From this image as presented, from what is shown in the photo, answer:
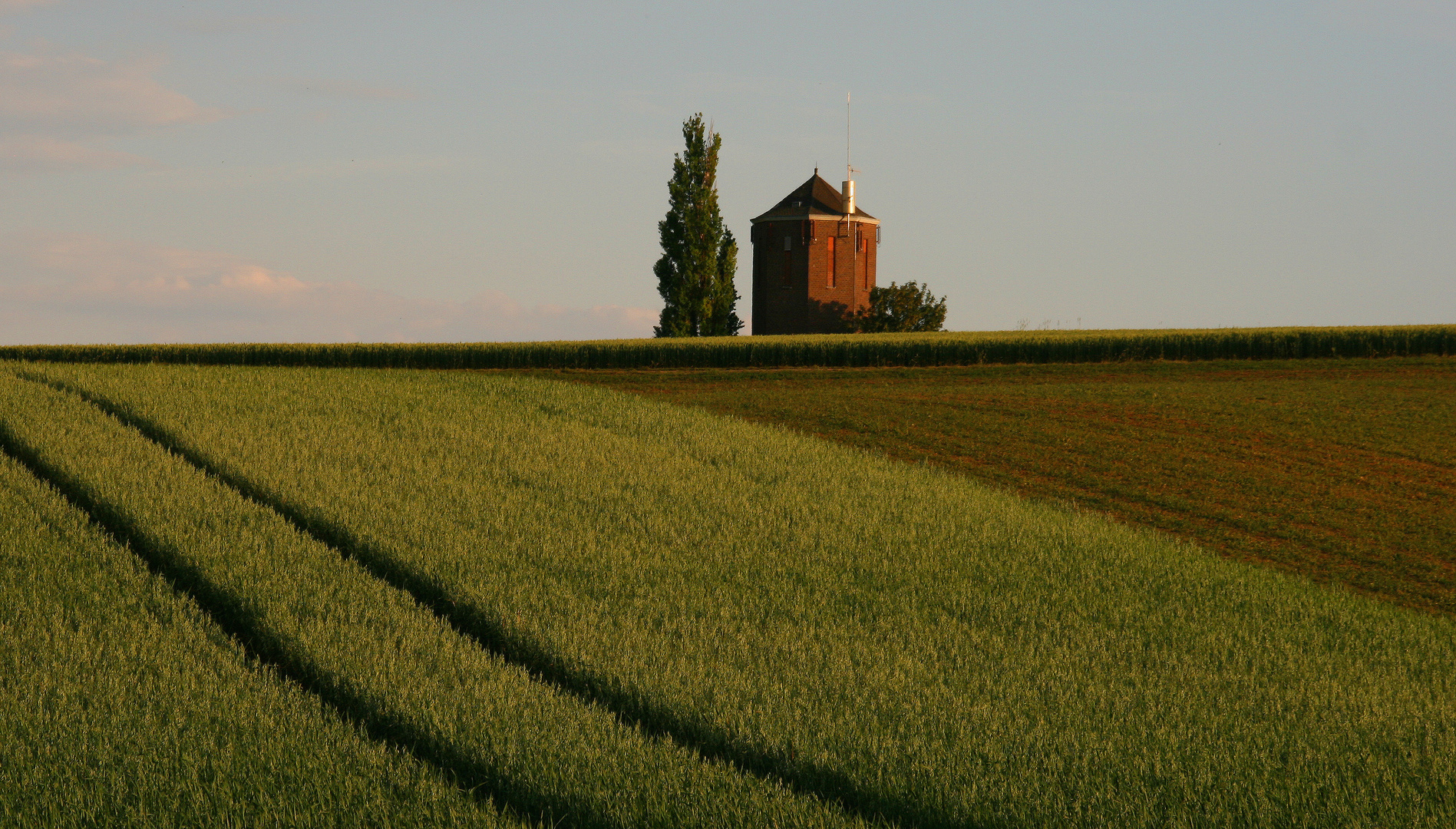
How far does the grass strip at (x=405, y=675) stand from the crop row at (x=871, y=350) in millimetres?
26816

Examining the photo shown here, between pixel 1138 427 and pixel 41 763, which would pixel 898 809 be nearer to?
pixel 41 763

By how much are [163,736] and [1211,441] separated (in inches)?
815

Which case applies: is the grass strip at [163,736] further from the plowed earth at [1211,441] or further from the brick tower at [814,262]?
the brick tower at [814,262]

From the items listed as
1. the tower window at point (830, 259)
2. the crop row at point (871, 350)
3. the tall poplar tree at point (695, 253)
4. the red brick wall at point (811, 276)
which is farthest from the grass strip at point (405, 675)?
the tower window at point (830, 259)

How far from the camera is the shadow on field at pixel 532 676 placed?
643 cm

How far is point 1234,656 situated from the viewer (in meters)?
9.91

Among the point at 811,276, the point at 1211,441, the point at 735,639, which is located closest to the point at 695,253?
the point at 811,276

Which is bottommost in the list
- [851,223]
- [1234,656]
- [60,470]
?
[1234,656]

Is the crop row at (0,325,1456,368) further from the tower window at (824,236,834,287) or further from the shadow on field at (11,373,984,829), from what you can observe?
the shadow on field at (11,373,984,829)

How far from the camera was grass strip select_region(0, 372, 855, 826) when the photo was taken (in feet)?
20.7

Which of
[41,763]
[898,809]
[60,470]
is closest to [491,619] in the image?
[41,763]

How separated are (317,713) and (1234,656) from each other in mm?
7562

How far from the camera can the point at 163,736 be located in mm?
7066

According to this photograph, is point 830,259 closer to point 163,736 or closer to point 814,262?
point 814,262
